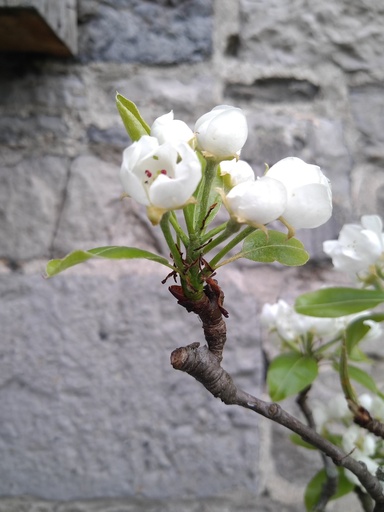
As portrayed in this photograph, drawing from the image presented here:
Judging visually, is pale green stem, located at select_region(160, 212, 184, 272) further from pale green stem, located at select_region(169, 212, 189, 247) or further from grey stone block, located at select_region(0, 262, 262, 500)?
grey stone block, located at select_region(0, 262, 262, 500)

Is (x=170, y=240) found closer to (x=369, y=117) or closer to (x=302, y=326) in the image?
(x=302, y=326)

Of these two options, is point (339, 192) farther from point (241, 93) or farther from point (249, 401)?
point (249, 401)

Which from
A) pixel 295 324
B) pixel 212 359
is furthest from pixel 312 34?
pixel 212 359

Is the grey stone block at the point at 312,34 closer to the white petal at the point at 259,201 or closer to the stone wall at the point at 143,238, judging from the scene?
the stone wall at the point at 143,238

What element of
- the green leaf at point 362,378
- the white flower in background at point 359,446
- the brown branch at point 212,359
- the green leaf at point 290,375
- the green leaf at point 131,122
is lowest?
the white flower in background at point 359,446

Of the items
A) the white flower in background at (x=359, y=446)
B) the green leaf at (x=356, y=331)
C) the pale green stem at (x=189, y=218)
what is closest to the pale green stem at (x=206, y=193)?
the pale green stem at (x=189, y=218)
